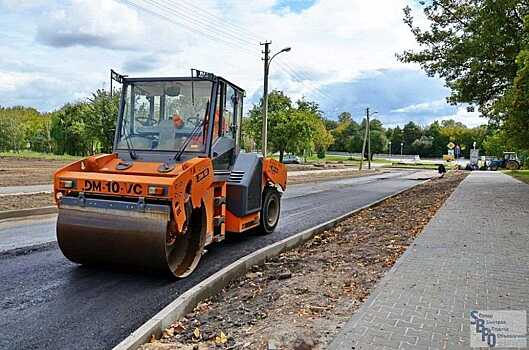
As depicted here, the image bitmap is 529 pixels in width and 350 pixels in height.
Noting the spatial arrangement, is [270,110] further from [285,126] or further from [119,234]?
[119,234]

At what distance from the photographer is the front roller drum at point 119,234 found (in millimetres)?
6168

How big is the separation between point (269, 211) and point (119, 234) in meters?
4.70

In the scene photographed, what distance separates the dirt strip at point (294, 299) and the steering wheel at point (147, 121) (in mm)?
2711

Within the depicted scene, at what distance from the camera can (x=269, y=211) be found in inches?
415

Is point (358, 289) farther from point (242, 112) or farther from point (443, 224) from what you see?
point (443, 224)

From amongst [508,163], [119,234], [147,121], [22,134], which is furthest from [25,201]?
[22,134]

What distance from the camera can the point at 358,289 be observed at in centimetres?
582

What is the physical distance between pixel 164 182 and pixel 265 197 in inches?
169

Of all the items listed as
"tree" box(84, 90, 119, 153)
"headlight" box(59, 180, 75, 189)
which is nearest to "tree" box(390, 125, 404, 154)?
"tree" box(84, 90, 119, 153)

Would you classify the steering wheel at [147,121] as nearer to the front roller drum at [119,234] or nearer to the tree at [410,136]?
the front roller drum at [119,234]

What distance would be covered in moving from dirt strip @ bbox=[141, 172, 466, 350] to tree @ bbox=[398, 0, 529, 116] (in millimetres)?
12521

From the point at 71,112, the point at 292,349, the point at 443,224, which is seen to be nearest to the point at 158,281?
the point at 292,349

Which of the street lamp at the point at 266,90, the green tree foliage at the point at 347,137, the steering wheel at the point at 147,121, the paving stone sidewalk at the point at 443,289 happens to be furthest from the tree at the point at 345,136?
the steering wheel at the point at 147,121

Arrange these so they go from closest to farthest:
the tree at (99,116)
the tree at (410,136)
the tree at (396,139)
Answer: the tree at (99,116) < the tree at (410,136) < the tree at (396,139)
